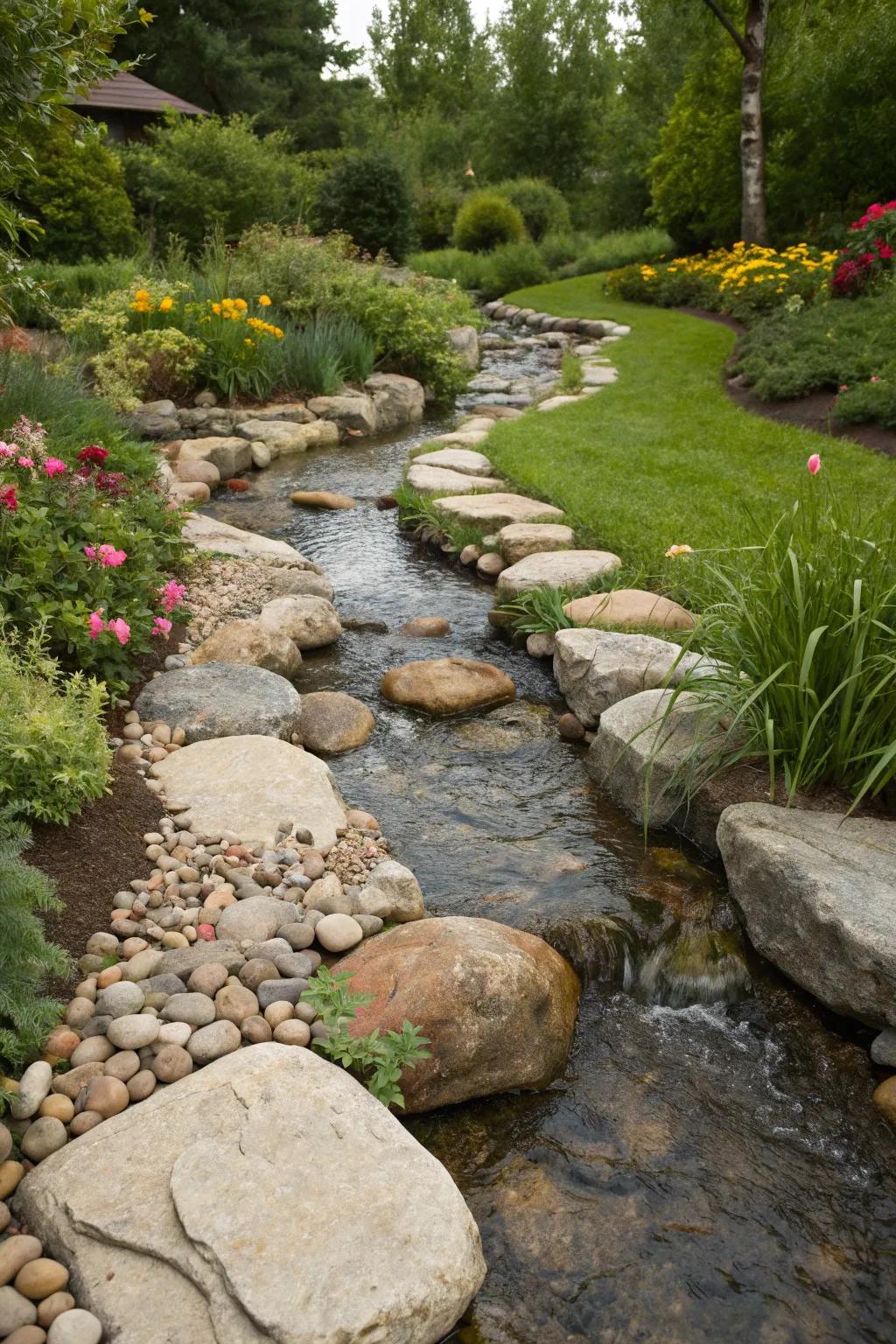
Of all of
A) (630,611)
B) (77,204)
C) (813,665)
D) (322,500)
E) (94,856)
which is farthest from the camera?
(77,204)

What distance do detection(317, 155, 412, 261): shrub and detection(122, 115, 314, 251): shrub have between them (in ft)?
7.34

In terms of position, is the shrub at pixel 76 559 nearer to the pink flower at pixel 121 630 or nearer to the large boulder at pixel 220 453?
the pink flower at pixel 121 630

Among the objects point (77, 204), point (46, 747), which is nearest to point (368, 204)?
point (77, 204)

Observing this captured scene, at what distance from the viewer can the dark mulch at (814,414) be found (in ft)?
26.3

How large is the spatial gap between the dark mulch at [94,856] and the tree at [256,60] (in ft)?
93.2

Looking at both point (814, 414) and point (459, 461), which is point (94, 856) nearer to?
point (459, 461)

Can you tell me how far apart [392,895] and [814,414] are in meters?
7.58

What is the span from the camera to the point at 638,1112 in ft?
8.50

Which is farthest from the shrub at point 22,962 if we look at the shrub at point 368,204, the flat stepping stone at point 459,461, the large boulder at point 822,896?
the shrub at point 368,204

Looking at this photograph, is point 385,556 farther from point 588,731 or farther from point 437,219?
point 437,219

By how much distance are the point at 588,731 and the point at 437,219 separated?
25.6 m

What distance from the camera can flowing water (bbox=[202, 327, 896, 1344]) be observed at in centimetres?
212

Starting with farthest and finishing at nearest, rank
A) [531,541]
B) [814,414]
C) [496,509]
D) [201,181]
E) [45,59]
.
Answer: [201,181] < [814,414] < [496,509] < [531,541] < [45,59]

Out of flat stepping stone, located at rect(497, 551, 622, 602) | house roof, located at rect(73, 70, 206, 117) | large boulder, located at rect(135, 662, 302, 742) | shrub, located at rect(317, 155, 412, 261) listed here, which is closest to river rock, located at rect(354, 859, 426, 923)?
large boulder, located at rect(135, 662, 302, 742)
